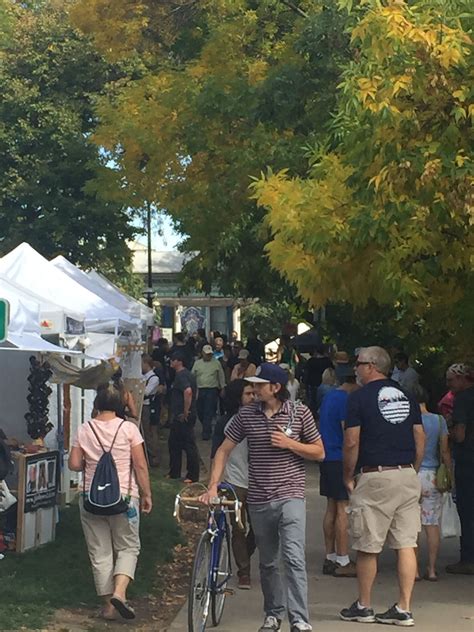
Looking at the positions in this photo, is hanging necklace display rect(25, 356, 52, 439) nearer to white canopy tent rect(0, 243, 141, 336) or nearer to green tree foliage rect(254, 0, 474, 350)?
white canopy tent rect(0, 243, 141, 336)

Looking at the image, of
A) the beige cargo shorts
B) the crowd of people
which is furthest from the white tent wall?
the beige cargo shorts

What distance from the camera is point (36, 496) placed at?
10844 mm

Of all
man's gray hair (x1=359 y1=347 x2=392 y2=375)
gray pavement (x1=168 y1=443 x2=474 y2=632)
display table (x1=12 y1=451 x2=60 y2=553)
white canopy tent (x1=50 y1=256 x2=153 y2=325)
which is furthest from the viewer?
white canopy tent (x1=50 y1=256 x2=153 y2=325)

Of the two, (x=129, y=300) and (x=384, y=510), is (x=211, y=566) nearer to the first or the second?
(x=384, y=510)

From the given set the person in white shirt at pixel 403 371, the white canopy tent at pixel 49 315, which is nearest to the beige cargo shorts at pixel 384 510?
the white canopy tent at pixel 49 315

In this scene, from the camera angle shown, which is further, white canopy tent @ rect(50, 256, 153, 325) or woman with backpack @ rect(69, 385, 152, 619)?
white canopy tent @ rect(50, 256, 153, 325)

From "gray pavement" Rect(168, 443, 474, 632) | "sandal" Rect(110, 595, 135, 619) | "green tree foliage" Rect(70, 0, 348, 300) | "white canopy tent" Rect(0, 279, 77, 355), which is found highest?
"green tree foliage" Rect(70, 0, 348, 300)

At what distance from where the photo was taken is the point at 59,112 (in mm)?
35094

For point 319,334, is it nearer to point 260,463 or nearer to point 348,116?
point 348,116

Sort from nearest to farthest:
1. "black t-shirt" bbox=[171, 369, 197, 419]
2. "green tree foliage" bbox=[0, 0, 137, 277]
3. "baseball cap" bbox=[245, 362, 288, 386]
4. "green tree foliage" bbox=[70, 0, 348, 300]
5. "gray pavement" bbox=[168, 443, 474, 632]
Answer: "baseball cap" bbox=[245, 362, 288, 386] < "gray pavement" bbox=[168, 443, 474, 632] < "black t-shirt" bbox=[171, 369, 197, 419] < "green tree foliage" bbox=[70, 0, 348, 300] < "green tree foliage" bbox=[0, 0, 137, 277]

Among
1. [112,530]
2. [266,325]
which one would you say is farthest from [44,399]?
[266,325]

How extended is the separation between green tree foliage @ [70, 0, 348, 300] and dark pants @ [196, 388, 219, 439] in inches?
90.4

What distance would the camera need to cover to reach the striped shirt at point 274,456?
7.78 metres

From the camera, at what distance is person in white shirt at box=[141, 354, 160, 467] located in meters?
18.5
